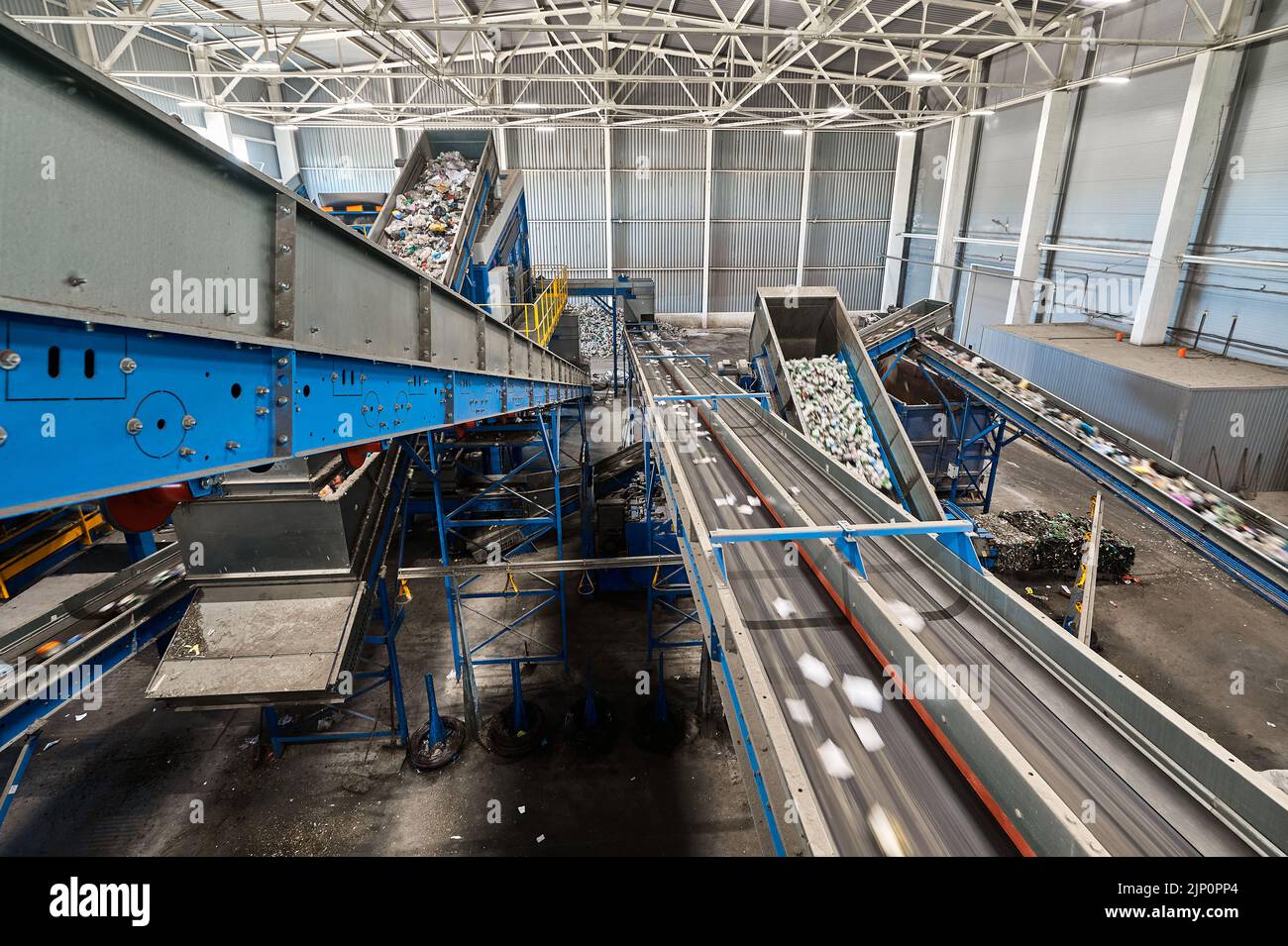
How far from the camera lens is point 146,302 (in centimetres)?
153

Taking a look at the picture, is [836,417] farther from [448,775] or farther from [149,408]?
[149,408]

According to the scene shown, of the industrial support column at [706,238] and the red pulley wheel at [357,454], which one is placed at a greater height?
the industrial support column at [706,238]

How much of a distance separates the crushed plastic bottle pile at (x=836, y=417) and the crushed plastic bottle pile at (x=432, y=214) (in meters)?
5.22

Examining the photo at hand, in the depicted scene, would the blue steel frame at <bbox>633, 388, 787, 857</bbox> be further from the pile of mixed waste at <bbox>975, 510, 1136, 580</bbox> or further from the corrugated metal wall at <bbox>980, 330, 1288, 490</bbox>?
the corrugated metal wall at <bbox>980, 330, 1288, 490</bbox>

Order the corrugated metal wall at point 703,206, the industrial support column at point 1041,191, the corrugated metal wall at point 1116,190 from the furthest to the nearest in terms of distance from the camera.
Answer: the corrugated metal wall at point 703,206
the industrial support column at point 1041,191
the corrugated metal wall at point 1116,190

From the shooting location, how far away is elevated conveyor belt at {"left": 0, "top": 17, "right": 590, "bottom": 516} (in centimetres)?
123

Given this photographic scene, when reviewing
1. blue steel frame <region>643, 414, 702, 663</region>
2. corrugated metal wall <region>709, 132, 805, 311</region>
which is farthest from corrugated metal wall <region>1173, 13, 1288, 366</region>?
corrugated metal wall <region>709, 132, 805, 311</region>

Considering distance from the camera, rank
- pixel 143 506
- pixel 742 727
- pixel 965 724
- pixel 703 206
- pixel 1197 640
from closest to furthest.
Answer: pixel 143 506 → pixel 965 724 → pixel 742 727 → pixel 1197 640 → pixel 703 206

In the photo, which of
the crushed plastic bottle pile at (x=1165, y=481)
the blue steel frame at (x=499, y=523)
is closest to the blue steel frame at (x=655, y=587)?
the blue steel frame at (x=499, y=523)

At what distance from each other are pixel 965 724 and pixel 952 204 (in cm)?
2213

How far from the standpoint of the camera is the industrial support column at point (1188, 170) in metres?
11.1

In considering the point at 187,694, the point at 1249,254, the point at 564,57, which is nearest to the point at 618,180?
the point at 564,57

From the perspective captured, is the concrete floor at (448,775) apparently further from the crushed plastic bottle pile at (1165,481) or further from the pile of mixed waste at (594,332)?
the pile of mixed waste at (594,332)

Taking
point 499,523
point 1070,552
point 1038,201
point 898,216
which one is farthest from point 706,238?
point 499,523
